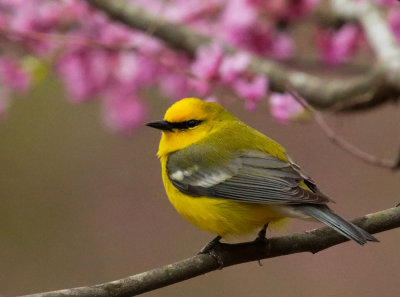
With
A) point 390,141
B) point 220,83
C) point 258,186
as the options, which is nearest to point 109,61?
point 220,83

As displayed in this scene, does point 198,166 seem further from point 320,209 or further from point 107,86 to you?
point 107,86

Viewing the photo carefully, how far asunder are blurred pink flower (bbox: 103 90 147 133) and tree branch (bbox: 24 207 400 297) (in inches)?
68.5

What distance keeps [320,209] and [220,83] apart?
0.96 m

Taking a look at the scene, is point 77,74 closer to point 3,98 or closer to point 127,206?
point 3,98

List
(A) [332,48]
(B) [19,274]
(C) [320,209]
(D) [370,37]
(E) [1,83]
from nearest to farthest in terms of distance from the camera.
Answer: (C) [320,209] → (D) [370,37] → (A) [332,48] → (E) [1,83] → (B) [19,274]

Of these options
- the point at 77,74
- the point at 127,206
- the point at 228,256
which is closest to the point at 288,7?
the point at 77,74

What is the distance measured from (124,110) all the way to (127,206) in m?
1.77

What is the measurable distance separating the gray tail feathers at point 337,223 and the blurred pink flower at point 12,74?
71.3 inches

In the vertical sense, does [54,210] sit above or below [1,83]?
below

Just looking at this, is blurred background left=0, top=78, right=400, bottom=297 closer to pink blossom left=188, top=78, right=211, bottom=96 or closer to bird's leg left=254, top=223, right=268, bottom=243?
pink blossom left=188, top=78, right=211, bottom=96

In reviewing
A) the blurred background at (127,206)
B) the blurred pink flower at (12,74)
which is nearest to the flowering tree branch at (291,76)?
the blurred pink flower at (12,74)

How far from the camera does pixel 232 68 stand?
9.90 ft

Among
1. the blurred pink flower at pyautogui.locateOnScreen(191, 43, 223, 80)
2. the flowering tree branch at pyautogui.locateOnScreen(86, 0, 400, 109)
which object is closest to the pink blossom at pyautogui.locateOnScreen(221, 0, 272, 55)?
the flowering tree branch at pyautogui.locateOnScreen(86, 0, 400, 109)

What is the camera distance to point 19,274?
5.02m
